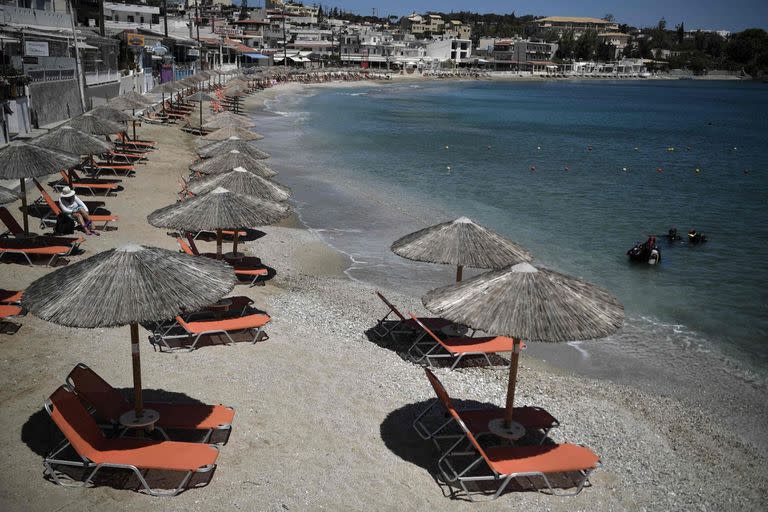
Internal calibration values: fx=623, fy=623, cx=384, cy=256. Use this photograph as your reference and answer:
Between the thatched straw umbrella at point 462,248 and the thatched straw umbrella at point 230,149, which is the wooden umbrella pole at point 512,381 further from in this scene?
the thatched straw umbrella at point 230,149

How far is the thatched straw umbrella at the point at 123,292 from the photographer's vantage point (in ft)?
18.6

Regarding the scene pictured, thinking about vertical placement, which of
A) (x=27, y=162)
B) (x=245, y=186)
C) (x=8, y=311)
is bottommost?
(x=8, y=311)

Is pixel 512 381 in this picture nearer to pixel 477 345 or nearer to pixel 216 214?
pixel 477 345

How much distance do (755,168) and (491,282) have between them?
4145cm

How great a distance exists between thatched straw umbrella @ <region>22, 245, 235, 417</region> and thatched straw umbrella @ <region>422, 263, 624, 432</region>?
2689 millimetres

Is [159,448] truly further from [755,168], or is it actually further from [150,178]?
[755,168]

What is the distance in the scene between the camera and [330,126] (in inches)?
1903

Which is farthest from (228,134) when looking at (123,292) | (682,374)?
(123,292)

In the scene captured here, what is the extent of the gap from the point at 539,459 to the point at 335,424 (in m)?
2.42

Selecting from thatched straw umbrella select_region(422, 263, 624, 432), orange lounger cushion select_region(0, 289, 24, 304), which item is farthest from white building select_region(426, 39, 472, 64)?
thatched straw umbrella select_region(422, 263, 624, 432)

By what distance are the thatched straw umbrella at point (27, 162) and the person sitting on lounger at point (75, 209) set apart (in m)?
1.45

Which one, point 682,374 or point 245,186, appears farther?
point 245,186

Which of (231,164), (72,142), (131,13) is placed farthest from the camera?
(131,13)

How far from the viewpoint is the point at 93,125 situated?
18469mm
